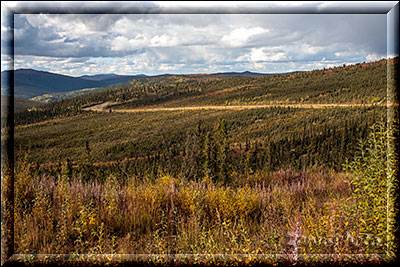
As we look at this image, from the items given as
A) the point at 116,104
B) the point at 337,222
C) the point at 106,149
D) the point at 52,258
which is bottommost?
the point at 106,149

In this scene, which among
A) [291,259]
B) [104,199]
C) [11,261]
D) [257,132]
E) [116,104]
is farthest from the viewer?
[116,104]

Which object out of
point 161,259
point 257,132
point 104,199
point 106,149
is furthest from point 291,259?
point 106,149

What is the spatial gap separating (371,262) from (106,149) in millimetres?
27644

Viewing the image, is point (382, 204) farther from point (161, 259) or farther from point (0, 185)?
point (0, 185)

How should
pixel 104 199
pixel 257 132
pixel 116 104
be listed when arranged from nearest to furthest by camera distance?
1. pixel 104 199
2. pixel 257 132
3. pixel 116 104

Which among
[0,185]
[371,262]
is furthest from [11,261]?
[371,262]

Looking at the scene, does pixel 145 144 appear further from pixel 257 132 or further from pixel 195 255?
pixel 195 255

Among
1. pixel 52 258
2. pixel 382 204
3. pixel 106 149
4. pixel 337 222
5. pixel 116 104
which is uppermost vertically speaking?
pixel 116 104

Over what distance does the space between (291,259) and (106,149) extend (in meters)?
27.4

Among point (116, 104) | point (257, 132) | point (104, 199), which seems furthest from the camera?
point (116, 104)

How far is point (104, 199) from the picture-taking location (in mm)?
3738

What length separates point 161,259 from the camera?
2363 millimetres

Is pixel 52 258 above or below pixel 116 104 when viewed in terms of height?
below

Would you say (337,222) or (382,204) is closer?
(382,204)
